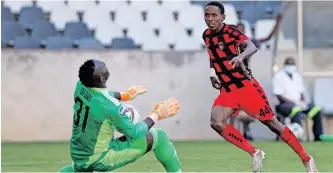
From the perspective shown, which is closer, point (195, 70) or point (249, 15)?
point (195, 70)

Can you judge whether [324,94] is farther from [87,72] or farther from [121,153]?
[87,72]

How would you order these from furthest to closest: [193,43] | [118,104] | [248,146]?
1. [193,43]
2. [248,146]
3. [118,104]

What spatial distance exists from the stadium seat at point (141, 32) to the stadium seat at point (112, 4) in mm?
571

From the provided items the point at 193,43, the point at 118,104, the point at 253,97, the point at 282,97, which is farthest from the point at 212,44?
the point at 193,43

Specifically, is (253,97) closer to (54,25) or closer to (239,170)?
(239,170)

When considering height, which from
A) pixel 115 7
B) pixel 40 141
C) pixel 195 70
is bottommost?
pixel 40 141

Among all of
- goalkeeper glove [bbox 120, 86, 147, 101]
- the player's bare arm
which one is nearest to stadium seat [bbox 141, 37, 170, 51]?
the player's bare arm

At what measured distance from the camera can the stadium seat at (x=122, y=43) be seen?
1850 centimetres

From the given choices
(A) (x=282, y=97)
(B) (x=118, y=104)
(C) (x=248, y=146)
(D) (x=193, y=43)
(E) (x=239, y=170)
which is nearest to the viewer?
(B) (x=118, y=104)

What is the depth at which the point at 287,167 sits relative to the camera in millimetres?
10867

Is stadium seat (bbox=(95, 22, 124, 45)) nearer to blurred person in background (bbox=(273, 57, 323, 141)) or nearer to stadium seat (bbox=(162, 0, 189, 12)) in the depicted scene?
stadium seat (bbox=(162, 0, 189, 12))

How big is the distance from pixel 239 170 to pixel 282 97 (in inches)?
264

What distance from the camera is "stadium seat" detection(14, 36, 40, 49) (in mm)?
18125

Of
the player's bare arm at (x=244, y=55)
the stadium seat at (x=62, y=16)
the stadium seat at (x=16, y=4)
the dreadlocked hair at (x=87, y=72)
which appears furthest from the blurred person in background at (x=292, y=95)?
the dreadlocked hair at (x=87, y=72)
